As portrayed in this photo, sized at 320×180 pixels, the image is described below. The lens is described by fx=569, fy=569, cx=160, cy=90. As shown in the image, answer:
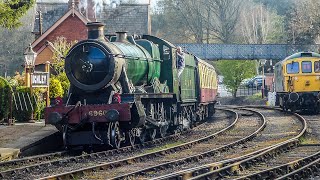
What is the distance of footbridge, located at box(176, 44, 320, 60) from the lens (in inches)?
2124

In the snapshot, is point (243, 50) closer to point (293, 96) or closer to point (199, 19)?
point (199, 19)

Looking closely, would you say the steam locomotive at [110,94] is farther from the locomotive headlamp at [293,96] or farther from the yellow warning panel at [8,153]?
the locomotive headlamp at [293,96]

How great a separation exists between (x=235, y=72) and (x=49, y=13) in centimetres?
2008

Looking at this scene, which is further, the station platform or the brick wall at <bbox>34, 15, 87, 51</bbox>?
the brick wall at <bbox>34, 15, 87, 51</bbox>

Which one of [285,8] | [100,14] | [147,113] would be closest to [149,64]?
[147,113]

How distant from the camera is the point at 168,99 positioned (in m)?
18.6

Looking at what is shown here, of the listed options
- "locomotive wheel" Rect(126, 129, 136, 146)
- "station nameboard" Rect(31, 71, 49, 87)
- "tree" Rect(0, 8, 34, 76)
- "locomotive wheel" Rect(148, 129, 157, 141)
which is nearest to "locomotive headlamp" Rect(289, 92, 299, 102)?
"locomotive wheel" Rect(148, 129, 157, 141)

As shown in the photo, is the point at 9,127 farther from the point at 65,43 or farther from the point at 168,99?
the point at 65,43

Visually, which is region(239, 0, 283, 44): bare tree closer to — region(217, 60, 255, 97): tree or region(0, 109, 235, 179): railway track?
region(217, 60, 255, 97): tree

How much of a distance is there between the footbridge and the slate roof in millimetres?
12502

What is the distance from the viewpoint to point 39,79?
68.3 feet

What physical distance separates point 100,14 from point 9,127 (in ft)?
95.5

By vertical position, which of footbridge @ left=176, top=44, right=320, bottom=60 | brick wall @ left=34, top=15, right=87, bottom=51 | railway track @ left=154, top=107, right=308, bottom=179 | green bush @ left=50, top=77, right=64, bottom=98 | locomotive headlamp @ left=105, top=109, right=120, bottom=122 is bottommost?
railway track @ left=154, top=107, right=308, bottom=179

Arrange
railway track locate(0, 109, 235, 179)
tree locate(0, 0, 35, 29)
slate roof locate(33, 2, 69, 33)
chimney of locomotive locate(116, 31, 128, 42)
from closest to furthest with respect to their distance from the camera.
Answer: railway track locate(0, 109, 235, 179) → tree locate(0, 0, 35, 29) → chimney of locomotive locate(116, 31, 128, 42) → slate roof locate(33, 2, 69, 33)
